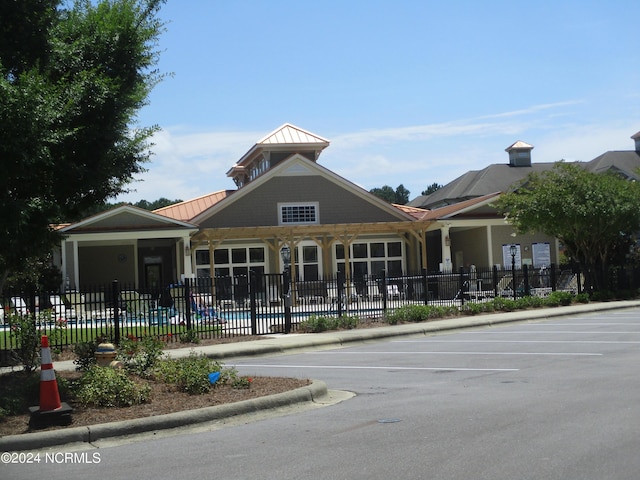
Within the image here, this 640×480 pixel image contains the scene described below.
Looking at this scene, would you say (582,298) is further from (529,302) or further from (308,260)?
(308,260)

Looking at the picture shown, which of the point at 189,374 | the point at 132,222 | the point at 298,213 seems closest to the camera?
the point at 189,374

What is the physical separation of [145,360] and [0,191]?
374 cm

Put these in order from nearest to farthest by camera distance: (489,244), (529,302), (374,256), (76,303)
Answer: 1. (76,303)
2. (529,302)
3. (489,244)
4. (374,256)

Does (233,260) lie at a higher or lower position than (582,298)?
higher

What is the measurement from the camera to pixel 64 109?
9.55m

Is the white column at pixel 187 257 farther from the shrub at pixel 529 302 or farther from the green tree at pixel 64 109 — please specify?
the green tree at pixel 64 109

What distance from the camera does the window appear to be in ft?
122

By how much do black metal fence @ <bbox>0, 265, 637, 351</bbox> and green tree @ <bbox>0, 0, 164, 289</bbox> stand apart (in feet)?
10.9

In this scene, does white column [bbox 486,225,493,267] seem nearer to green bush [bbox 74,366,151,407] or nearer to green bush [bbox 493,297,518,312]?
green bush [bbox 493,297,518,312]

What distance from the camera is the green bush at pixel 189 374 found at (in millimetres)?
10406

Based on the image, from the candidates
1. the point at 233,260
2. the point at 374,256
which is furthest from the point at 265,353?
the point at 374,256

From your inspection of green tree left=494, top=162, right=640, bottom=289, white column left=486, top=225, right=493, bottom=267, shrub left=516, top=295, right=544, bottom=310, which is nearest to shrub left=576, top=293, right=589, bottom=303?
green tree left=494, top=162, right=640, bottom=289

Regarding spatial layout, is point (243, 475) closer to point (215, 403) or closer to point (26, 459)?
point (26, 459)

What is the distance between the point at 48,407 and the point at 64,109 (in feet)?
11.8
